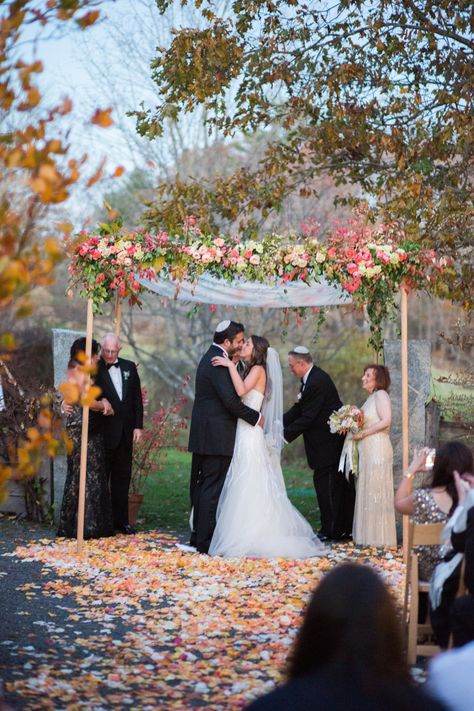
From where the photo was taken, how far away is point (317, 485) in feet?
33.9

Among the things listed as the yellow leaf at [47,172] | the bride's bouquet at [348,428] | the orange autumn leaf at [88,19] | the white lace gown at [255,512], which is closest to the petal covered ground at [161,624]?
the white lace gown at [255,512]

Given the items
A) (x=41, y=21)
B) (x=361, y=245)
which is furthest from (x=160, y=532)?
(x=41, y=21)

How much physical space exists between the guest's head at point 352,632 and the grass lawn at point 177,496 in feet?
29.4

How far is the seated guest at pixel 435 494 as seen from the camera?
543cm

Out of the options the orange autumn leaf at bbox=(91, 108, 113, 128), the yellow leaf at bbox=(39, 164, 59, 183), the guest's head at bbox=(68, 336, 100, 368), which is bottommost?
the guest's head at bbox=(68, 336, 100, 368)

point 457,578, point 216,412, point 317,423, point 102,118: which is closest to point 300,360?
point 317,423

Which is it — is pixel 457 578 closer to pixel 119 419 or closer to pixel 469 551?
pixel 469 551

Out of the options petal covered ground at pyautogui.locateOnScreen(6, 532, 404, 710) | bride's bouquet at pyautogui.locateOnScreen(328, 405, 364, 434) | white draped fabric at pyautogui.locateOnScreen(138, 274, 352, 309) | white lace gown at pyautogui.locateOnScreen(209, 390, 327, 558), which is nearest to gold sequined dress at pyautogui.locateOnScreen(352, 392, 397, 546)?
bride's bouquet at pyautogui.locateOnScreen(328, 405, 364, 434)

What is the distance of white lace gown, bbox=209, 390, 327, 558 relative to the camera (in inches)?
356

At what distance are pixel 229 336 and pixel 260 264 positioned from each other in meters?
0.80

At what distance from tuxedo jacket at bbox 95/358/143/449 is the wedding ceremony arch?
994 millimetres

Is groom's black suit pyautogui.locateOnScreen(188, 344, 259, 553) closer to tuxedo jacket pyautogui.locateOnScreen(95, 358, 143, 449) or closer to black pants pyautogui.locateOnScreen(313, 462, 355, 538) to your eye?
tuxedo jacket pyautogui.locateOnScreen(95, 358, 143, 449)

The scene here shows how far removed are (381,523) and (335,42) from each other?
5.38m

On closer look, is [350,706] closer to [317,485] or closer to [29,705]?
[29,705]
